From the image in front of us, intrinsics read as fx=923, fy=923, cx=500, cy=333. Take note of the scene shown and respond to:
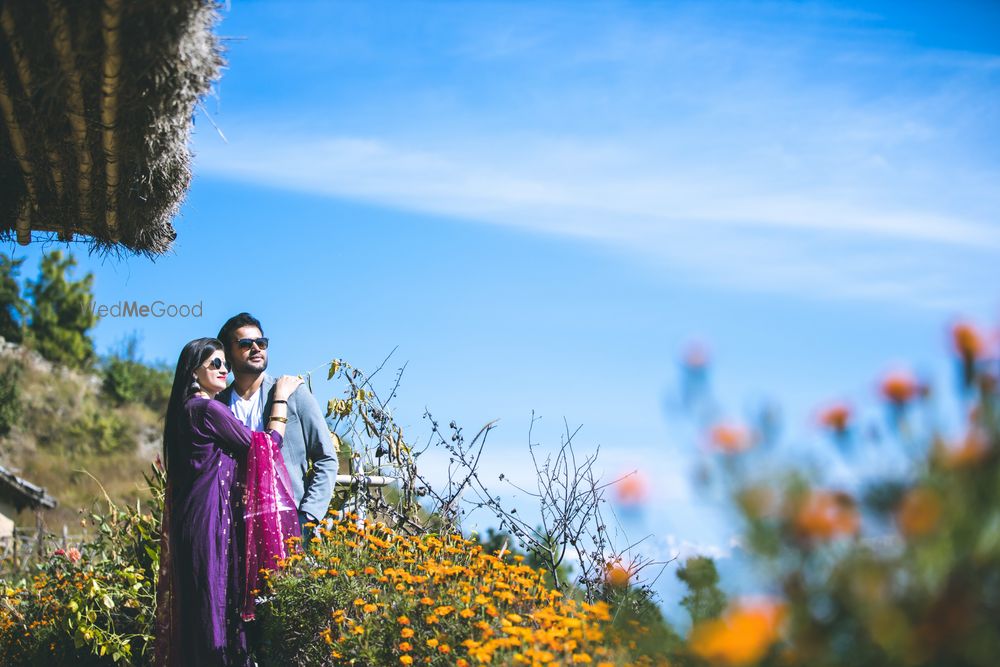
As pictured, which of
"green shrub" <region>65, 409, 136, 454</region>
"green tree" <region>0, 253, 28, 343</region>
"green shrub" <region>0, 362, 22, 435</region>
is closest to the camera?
"green shrub" <region>0, 362, 22, 435</region>

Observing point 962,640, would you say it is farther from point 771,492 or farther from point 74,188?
point 74,188

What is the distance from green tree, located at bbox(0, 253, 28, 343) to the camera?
2802 cm

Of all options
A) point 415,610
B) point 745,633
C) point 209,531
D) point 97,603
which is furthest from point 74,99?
point 745,633

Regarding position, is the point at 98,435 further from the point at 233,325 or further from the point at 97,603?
the point at 233,325

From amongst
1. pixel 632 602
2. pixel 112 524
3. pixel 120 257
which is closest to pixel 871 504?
pixel 632 602

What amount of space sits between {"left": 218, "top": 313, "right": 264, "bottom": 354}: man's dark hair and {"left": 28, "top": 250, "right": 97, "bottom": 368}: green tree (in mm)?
26486

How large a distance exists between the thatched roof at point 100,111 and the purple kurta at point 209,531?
38.7 inches

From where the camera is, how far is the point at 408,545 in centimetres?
380

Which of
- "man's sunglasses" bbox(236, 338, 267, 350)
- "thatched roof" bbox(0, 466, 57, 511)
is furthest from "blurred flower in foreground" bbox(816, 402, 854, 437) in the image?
"thatched roof" bbox(0, 466, 57, 511)

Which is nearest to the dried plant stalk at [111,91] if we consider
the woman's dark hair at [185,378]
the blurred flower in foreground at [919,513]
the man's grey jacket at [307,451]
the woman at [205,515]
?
the woman's dark hair at [185,378]

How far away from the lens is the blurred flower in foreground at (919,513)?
4.70 ft

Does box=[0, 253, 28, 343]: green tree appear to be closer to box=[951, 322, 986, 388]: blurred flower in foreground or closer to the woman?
the woman

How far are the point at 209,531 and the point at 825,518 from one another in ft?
11.0

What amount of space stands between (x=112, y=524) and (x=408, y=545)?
2692 mm
